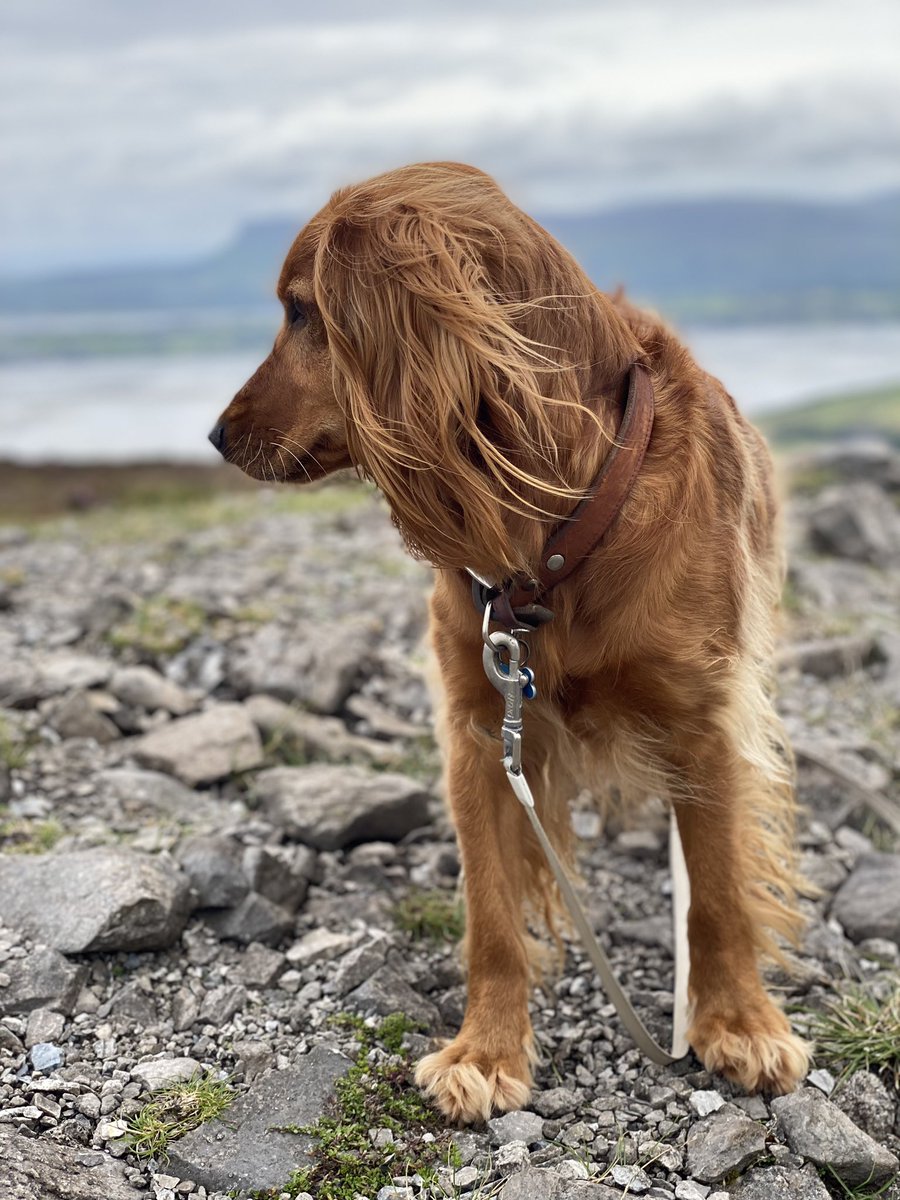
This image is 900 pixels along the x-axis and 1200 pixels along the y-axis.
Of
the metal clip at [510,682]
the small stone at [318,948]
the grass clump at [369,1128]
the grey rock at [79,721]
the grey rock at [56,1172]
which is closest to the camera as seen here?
the grey rock at [56,1172]

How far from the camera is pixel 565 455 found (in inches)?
105

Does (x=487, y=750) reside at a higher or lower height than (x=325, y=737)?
higher

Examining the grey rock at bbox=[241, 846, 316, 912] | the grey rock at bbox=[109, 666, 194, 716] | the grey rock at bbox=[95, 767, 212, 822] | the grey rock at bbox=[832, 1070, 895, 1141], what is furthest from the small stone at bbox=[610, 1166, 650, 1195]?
the grey rock at bbox=[109, 666, 194, 716]

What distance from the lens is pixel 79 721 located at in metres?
4.69

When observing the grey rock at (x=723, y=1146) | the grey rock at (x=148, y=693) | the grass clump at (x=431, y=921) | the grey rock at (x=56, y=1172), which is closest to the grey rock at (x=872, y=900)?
the grey rock at (x=723, y=1146)

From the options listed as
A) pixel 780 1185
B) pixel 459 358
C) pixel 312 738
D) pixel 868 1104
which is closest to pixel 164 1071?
pixel 780 1185

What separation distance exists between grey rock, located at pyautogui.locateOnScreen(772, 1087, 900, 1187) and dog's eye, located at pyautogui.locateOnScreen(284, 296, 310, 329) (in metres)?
2.18

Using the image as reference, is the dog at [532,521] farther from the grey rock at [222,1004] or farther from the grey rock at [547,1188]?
the grey rock at [222,1004]

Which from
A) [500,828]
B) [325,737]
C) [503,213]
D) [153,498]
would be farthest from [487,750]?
[153,498]

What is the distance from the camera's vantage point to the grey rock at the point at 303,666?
5090 millimetres

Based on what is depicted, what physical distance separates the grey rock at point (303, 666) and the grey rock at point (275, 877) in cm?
131

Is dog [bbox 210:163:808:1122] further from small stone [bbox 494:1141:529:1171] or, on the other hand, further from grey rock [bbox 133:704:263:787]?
grey rock [bbox 133:704:263:787]

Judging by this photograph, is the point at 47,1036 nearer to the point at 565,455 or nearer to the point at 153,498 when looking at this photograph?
the point at 565,455

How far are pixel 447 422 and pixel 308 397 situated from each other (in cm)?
44
